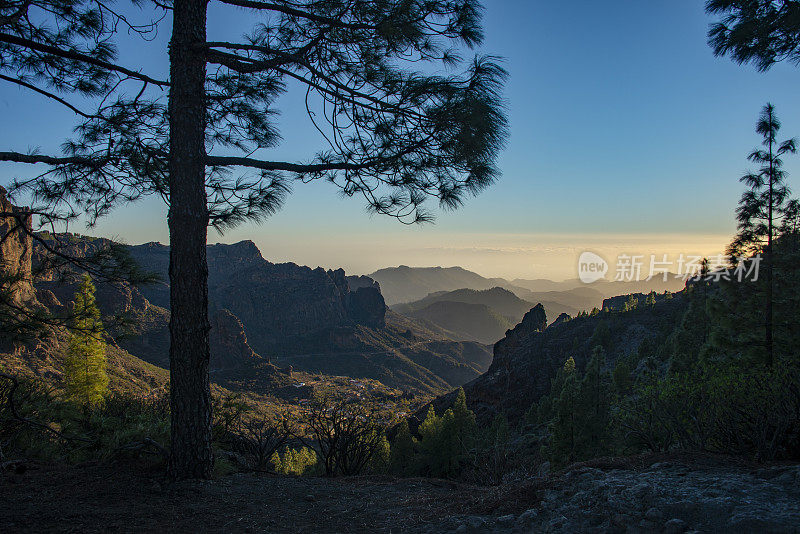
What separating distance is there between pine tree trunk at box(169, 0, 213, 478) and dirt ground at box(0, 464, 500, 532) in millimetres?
508

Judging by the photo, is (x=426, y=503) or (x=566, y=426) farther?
(x=566, y=426)

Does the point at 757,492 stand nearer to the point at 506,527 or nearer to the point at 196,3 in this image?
the point at 506,527

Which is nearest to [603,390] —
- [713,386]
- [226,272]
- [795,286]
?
[795,286]

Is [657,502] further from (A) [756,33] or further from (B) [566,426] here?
(B) [566,426]

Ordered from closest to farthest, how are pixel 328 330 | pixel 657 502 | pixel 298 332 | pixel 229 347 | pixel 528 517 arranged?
pixel 657 502 → pixel 528 517 → pixel 229 347 → pixel 328 330 → pixel 298 332

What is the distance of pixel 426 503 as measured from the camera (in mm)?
4258

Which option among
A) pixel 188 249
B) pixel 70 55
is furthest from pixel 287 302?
pixel 188 249

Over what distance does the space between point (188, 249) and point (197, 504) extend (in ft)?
9.18

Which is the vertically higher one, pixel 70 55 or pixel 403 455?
pixel 70 55

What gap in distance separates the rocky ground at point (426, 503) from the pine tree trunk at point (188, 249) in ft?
1.76

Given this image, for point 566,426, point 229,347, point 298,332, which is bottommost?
point 298,332

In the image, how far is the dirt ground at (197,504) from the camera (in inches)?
138

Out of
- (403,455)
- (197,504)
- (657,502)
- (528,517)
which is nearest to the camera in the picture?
(657,502)

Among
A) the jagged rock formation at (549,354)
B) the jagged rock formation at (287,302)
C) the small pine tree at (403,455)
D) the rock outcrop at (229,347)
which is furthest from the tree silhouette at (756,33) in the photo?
the jagged rock formation at (287,302)
